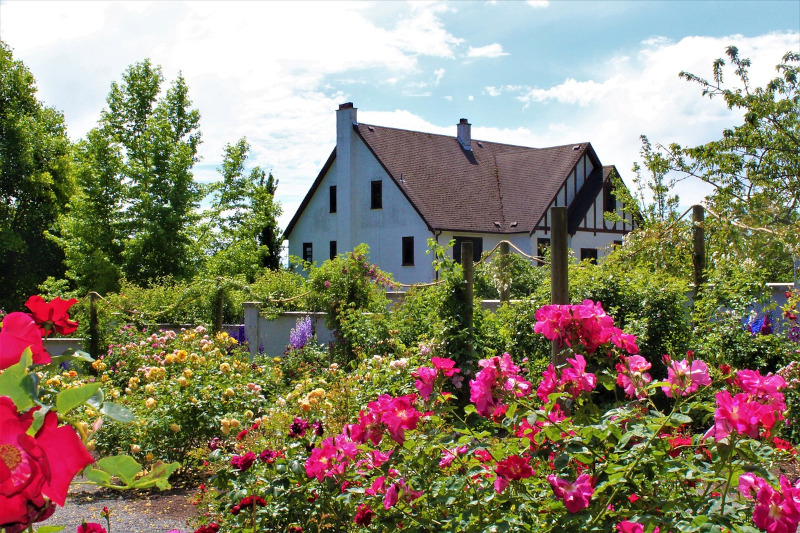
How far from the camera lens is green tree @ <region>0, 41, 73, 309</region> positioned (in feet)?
103

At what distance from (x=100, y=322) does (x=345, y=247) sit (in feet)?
52.5

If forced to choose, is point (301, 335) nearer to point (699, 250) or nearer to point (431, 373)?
point (699, 250)

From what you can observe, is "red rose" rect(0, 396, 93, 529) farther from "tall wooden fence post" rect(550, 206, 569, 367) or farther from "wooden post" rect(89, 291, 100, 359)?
"wooden post" rect(89, 291, 100, 359)

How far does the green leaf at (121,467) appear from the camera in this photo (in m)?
1.18

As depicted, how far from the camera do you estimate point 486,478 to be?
111 inches

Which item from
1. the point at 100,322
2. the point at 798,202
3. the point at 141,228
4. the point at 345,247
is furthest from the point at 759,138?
the point at 141,228

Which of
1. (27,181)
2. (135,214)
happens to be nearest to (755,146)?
(135,214)

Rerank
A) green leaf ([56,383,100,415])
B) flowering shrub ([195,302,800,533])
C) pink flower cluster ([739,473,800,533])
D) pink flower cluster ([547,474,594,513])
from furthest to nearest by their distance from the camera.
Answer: pink flower cluster ([547,474,594,513])
flowering shrub ([195,302,800,533])
pink flower cluster ([739,473,800,533])
green leaf ([56,383,100,415])

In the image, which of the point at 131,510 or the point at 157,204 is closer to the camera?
the point at 131,510

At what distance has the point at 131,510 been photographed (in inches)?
212

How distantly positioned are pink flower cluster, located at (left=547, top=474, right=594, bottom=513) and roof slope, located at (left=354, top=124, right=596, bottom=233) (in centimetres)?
2399

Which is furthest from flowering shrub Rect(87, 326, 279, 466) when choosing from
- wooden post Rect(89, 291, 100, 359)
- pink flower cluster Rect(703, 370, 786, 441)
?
wooden post Rect(89, 291, 100, 359)

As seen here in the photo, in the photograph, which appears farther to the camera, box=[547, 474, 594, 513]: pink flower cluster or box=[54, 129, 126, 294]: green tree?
box=[54, 129, 126, 294]: green tree

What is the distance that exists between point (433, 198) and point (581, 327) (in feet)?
82.7
